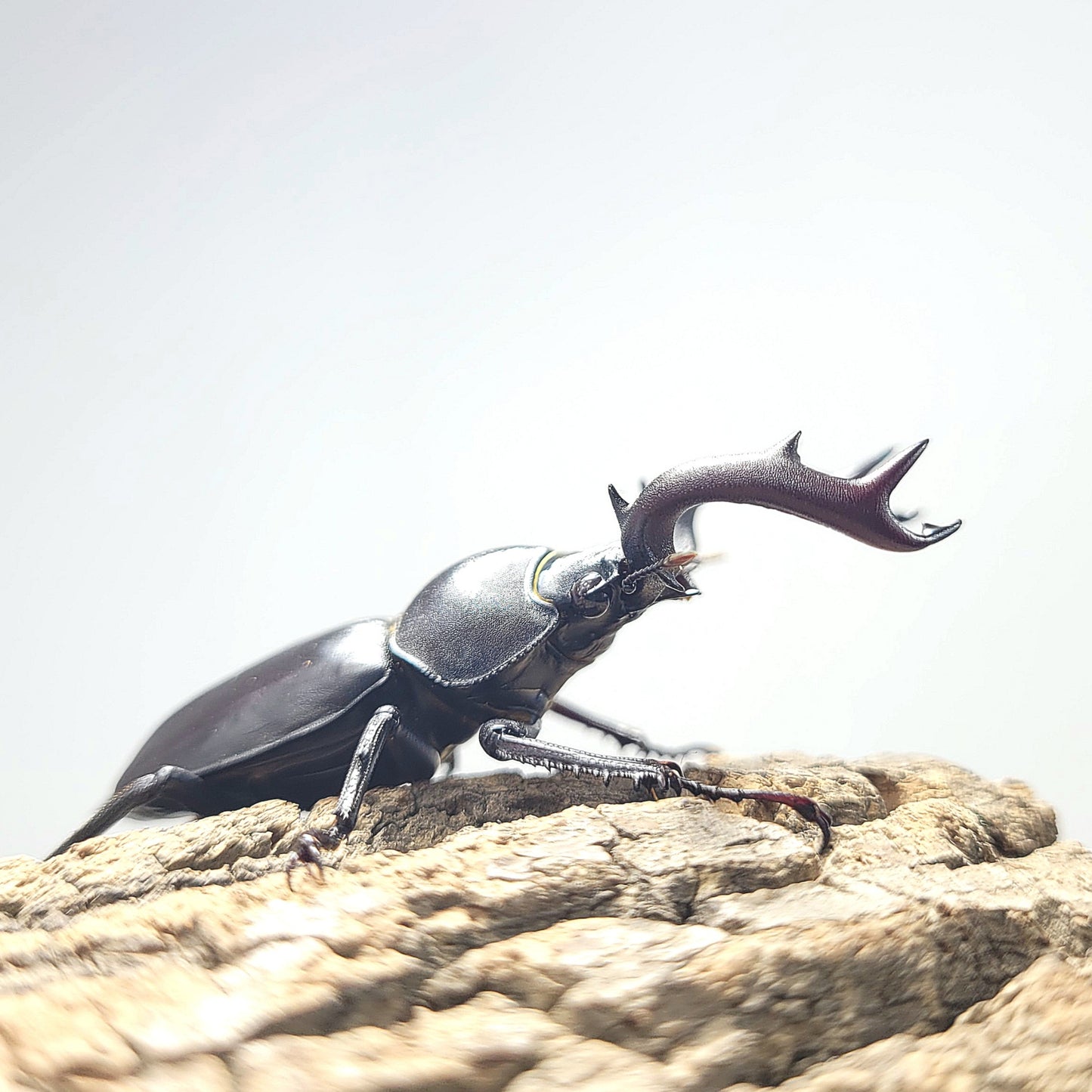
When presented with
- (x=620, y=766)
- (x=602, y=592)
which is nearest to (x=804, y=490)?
(x=602, y=592)

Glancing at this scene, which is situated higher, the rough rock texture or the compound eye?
the compound eye

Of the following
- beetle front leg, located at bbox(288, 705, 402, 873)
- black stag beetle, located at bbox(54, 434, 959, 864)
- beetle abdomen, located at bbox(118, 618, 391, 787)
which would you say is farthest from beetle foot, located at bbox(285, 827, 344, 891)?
beetle abdomen, located at bbox(118, 618, 391, 787)

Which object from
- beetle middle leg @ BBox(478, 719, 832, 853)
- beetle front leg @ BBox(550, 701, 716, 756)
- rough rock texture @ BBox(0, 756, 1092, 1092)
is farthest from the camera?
beetle front leg @ BBox(550, 701, 716, 756)

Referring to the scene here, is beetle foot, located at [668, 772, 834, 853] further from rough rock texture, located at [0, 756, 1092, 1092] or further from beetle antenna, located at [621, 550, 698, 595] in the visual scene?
beetle antenna, located at [621, 550, 698, 595]

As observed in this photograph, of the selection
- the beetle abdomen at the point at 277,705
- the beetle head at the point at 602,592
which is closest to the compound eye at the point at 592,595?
the beetle head at the point at 602,592

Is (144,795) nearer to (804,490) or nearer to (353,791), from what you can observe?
(353,791)

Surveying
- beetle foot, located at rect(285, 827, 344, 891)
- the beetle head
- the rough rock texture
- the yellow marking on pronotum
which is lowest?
the rough rock texture

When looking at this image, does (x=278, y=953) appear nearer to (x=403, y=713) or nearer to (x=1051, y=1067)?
(x=403, y=713)

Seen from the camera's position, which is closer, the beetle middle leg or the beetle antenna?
the beetle middle leg
